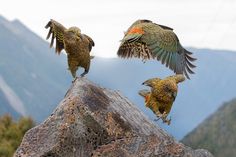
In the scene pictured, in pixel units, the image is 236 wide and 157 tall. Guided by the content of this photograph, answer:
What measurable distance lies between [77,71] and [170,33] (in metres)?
1.52

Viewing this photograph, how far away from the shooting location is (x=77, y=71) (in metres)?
10.1

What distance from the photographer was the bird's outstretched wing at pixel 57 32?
9836 millimetres

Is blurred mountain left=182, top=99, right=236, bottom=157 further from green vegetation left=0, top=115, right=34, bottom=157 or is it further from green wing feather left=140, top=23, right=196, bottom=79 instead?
green wing feather left=140, top=23, right=196, bottom=79

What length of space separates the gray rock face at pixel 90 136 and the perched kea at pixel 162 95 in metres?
0.33

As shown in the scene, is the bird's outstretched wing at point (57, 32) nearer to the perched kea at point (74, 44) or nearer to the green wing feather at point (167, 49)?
the perched kea at point (74, 44)

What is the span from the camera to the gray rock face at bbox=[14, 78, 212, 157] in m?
8.73

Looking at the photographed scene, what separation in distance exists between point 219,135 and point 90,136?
6714 cm

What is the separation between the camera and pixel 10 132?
2812cm

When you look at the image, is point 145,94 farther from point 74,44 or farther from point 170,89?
point 74,44

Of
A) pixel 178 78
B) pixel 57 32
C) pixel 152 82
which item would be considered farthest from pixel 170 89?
pixel 57 32

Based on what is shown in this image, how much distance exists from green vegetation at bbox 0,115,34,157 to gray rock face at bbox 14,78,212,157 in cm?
1524

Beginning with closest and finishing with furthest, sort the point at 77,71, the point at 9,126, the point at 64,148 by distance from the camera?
the point at 64,148 → the point at 77,71 → the point at 9,126

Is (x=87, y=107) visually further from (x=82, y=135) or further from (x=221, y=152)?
(x=221, y=152)

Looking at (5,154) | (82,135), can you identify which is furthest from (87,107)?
(5,154)
